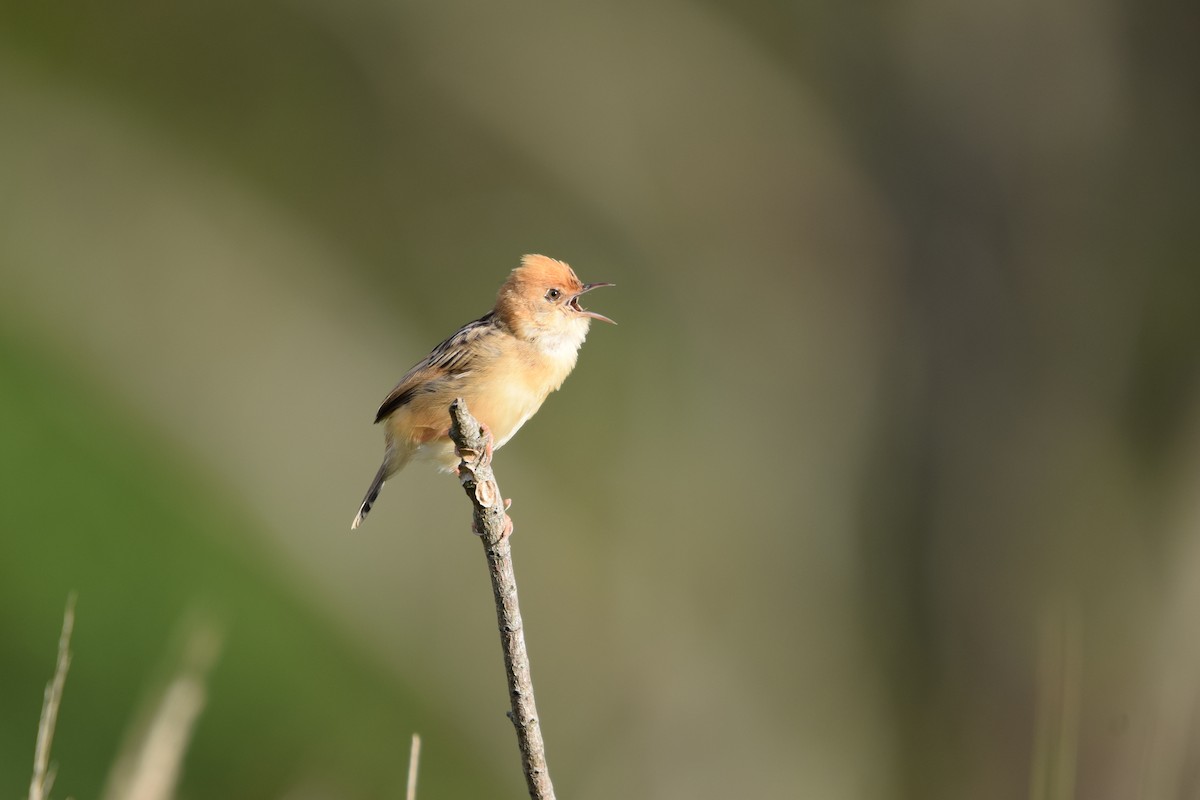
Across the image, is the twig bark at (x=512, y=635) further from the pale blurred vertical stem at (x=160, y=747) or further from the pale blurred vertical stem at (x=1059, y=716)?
the pale blurred vertical stem at (x=1059, y=716)

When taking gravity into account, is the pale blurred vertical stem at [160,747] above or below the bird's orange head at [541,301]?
below

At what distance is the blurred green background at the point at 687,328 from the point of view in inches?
515

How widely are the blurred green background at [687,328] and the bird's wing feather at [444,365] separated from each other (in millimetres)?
7548

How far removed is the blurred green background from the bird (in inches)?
299

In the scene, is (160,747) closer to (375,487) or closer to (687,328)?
(375,487)

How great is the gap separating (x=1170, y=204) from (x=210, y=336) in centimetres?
988

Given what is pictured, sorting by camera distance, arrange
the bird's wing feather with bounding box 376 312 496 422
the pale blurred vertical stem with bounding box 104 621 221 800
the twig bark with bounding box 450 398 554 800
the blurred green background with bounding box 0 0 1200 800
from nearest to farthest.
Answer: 1. the pale blurred vertical stem with bounding box 104 621 221 800
2. the twig bark with bounding box 450 398 554 800
3. the bird's wing feather with bounding box 376 312 496 422
4. the blurred green background with bounding box 0 0 1200 800

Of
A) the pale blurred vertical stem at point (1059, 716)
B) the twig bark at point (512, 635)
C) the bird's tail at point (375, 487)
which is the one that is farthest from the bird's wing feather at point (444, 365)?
the pale blurred vertical stem at point (1059, 716)

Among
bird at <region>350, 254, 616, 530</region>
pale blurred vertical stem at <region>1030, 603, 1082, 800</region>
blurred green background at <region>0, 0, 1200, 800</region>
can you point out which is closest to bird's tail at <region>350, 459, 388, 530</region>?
bird at <region>350, 254, 616, 530</region>

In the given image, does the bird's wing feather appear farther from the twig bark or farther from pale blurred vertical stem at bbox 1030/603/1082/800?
pale blurred vertical stem at bbox 1030/603/1082/800

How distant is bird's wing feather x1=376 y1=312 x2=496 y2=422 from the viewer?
4922mm

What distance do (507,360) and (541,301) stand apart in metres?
0.25

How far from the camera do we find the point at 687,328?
14586 mm

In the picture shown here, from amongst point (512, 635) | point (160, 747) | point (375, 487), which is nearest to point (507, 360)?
point (375, 487)
